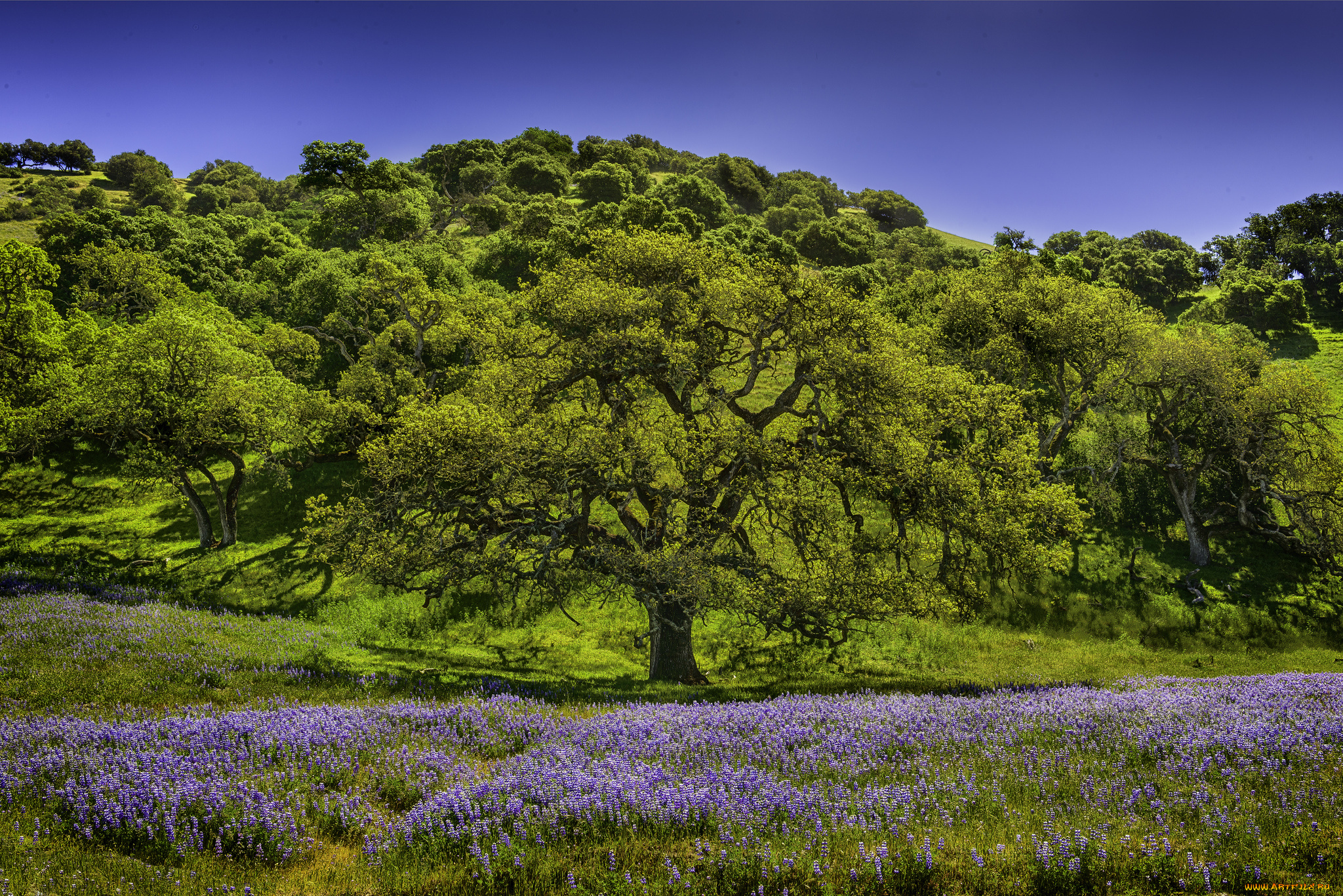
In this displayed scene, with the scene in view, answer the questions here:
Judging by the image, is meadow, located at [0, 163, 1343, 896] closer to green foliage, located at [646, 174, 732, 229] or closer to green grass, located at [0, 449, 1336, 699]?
green grass, located at [0, 449, 1336, 699]

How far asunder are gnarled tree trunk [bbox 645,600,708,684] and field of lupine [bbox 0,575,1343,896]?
7.82m

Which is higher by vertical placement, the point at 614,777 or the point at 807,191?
the point at 807,191

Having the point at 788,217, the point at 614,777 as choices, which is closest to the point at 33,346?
the point at 614,777

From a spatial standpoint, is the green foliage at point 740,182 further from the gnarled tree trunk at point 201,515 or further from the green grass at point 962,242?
the gnarled tree trunk at point 201,515

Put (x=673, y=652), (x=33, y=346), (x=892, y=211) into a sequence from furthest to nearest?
(x=892, y=211)
(x=33, y=346)
(x=673, y=652)

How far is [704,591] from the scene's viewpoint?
15.0 meters

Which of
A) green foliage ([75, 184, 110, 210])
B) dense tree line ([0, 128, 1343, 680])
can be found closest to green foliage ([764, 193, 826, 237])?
dense tree line ([0, 128, 1343, 680])

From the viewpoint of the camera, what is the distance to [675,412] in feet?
61.9

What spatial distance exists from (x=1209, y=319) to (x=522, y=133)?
11391cm

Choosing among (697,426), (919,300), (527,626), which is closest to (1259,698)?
(697,426)

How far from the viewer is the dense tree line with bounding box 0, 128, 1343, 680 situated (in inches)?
653

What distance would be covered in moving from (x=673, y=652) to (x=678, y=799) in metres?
12.1

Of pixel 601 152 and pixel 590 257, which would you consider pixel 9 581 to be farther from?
pixel 601 152

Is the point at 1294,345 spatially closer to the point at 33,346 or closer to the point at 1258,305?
the point at 1258,305
